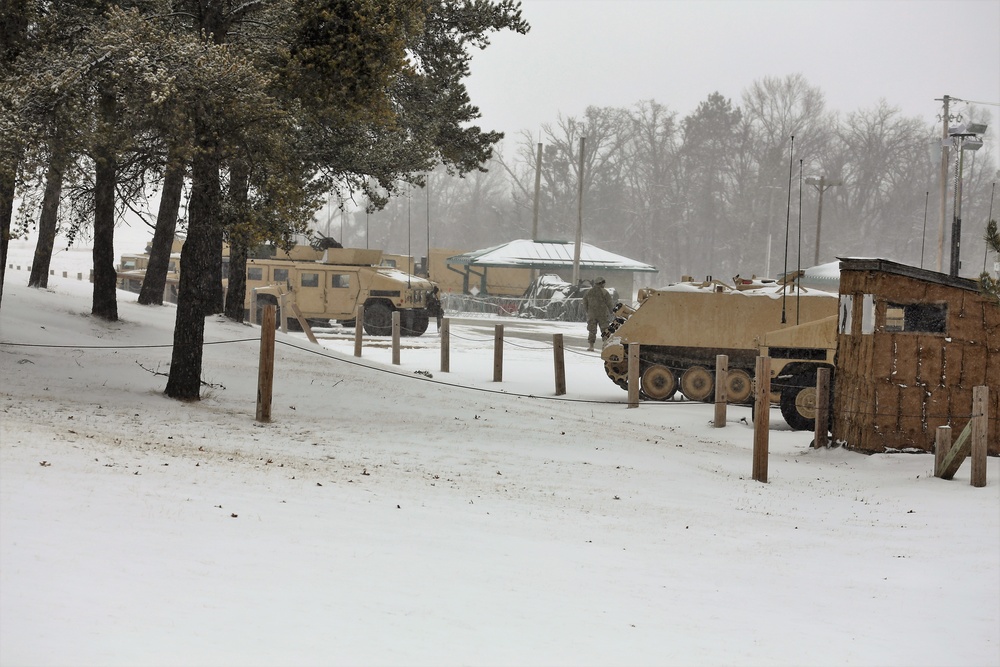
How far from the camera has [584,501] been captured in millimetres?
9797

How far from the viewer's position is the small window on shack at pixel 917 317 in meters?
13.5

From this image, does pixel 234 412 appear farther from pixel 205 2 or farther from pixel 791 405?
pixel 791 405

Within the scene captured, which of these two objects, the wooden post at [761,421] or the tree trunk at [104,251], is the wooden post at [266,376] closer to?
the wooden post at [761,421]

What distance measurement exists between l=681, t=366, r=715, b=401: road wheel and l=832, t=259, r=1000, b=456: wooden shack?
4959 millimetres

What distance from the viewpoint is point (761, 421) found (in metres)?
11.8

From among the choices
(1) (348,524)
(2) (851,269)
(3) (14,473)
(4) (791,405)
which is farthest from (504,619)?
(4) (791,405)

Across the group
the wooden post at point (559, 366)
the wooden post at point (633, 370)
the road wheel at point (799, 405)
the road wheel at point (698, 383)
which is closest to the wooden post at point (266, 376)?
the wooden post at point (633, 370)

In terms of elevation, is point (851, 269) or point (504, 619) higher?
point (851, 269)

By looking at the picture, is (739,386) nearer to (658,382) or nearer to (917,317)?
(658,382)

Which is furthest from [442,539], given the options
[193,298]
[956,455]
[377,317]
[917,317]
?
[377,317]

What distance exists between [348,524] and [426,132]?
10.4 meters

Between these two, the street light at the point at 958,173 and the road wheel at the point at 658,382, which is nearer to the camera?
the road wheel at the point at 658,382

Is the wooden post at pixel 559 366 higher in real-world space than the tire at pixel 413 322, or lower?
lower

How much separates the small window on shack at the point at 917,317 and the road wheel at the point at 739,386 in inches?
181
